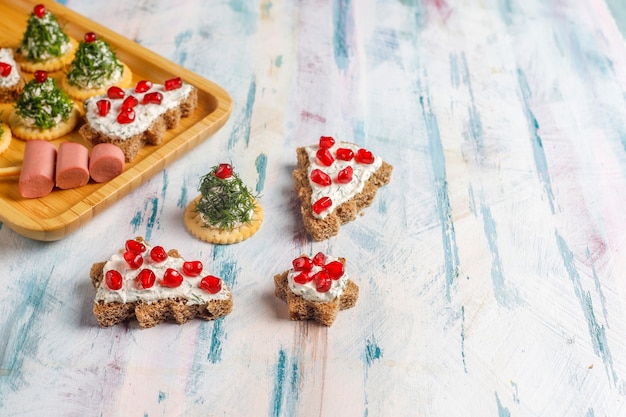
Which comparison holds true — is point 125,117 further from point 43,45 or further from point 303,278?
point 303,278

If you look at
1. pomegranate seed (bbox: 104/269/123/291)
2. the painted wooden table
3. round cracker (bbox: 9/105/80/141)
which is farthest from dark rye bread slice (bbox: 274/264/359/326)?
round cracker (bbox: 9/105/80/141)

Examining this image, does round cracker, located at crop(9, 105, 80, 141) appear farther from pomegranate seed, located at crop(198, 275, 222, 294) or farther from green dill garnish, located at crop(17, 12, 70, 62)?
pomegranate seed, located at crop(198, 275, 222, 294)

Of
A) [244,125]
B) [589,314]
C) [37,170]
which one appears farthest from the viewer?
[244,125]

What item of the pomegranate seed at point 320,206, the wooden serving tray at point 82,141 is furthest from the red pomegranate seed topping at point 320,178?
the wooden serving tray at point 82,141

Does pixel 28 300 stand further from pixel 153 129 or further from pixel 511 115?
pixel 511 115

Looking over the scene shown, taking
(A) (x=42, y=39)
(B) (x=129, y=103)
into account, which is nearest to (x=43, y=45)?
(A) (x=42, y=39)

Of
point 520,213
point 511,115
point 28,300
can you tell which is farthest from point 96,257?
point 511,115
